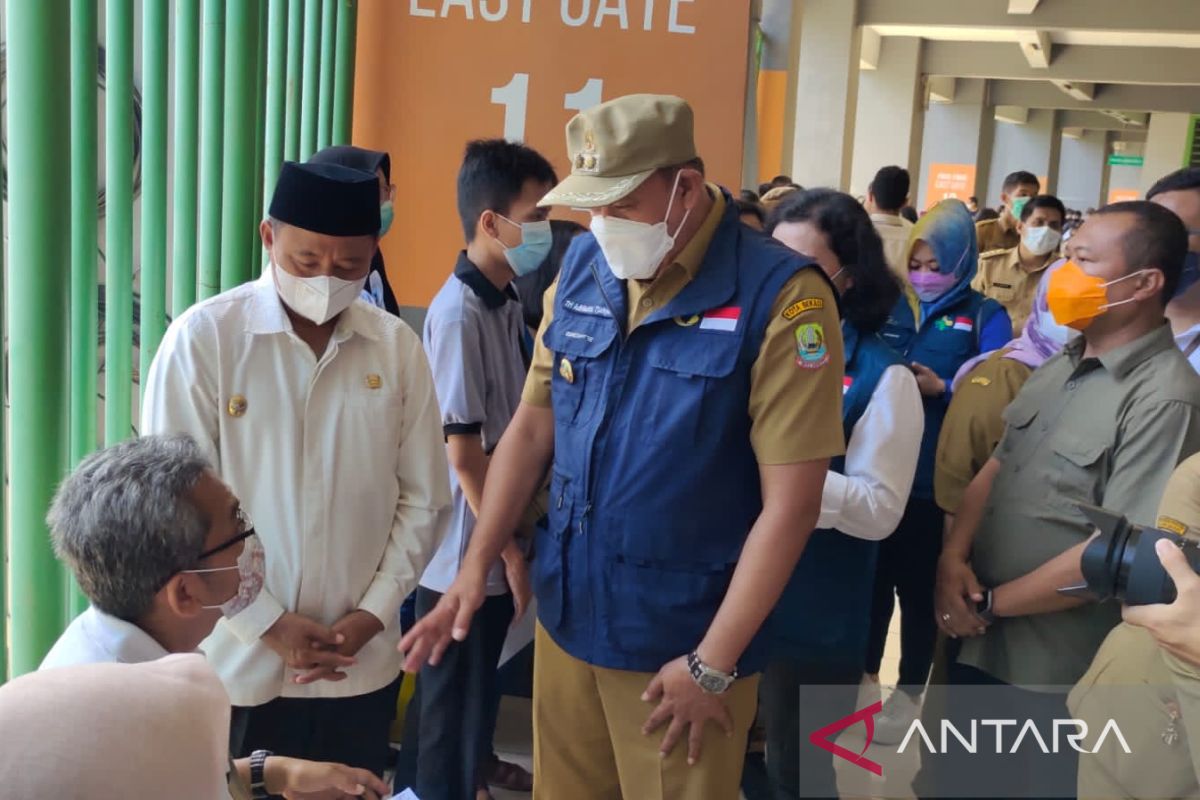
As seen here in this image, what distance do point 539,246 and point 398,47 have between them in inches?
41.8

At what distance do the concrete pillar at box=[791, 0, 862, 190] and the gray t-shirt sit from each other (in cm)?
834

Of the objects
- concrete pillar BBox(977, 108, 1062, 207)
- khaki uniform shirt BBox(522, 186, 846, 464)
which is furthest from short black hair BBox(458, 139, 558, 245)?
concrete pillar BBox(977, 108, 1062, 207)

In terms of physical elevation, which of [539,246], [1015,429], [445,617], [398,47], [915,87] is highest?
[915,87]

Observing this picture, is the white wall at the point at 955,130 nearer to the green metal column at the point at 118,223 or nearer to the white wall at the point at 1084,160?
the white wall at the point at 1084,160

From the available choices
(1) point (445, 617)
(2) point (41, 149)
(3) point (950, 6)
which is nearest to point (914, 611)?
(1) point (445, 617)

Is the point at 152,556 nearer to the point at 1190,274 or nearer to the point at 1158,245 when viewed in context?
the point at 1158,245

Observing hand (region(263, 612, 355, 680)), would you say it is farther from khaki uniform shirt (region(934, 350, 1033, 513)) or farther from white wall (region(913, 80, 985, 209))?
white wall (region(913, 80, 985, 209))

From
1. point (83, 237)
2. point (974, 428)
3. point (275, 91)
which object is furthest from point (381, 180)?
point (974, 428)

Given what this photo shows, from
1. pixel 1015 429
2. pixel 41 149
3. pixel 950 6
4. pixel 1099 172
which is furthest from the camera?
pixel 1099 172

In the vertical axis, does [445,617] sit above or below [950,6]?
below

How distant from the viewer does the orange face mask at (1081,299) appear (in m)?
2.09

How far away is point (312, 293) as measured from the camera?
177cm

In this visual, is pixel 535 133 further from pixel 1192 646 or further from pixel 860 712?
pixel 1192 646

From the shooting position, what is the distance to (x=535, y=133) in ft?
10.2
